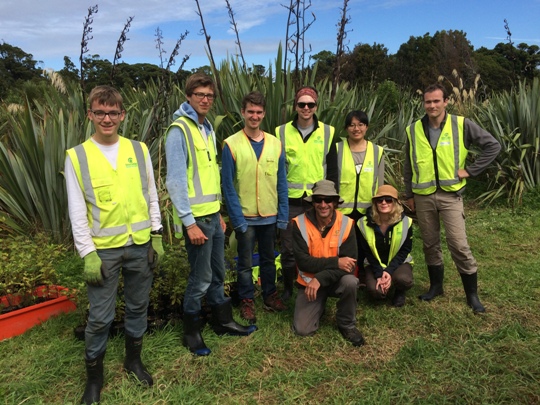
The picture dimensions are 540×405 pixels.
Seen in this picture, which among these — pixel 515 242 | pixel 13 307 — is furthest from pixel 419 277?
pixel 13 307

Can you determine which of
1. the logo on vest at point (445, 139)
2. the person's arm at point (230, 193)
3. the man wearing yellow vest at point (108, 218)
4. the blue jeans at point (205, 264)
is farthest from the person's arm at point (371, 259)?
the man wearing yellow vest at point (108, 218)

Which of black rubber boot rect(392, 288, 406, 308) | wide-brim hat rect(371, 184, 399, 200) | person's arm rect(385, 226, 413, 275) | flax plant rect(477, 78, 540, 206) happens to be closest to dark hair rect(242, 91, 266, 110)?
wide-brim hat rect(371, 184, 399, 200)

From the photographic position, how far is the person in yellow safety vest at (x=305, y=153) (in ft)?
12.0

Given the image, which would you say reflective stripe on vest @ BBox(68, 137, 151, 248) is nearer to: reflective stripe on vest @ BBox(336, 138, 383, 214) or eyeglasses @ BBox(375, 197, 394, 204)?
reflective stripe on vest @ BBox(336, 138, 383, 214)

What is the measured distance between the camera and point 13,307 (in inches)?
130

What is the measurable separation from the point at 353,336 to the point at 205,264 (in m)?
1.24

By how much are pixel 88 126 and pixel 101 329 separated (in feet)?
9.25

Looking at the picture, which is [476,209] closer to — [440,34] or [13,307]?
[13,307]

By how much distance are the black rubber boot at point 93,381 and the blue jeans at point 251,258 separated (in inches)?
50.7

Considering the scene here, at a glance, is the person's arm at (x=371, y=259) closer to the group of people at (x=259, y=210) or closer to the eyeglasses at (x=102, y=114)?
the group of people at (x=259, y=210)

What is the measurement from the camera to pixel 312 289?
320 centimetres

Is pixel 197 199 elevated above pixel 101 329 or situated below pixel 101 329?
above

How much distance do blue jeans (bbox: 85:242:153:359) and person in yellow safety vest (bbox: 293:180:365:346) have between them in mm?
1244

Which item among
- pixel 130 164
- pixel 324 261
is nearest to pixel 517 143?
pixel 324 261
